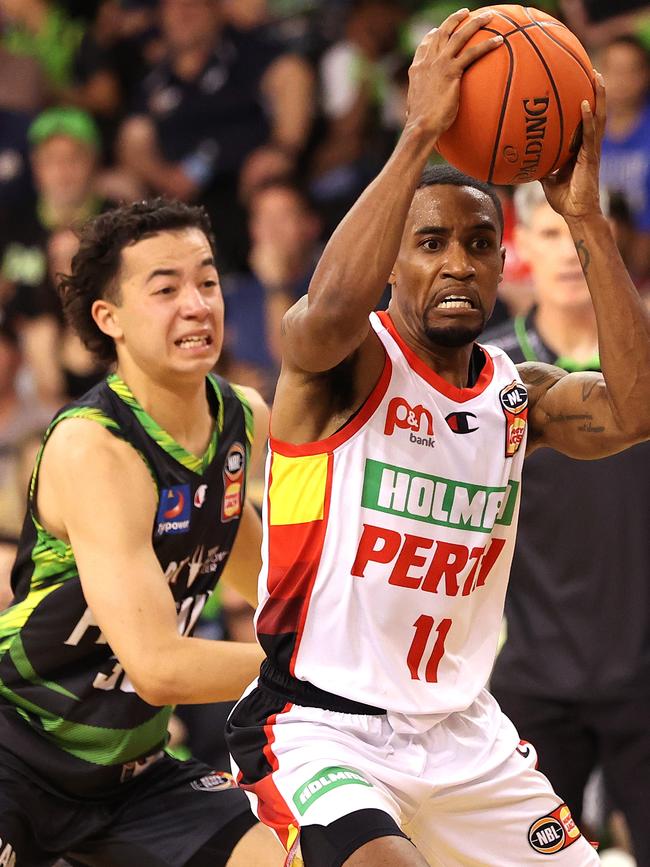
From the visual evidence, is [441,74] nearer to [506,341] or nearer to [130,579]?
[130,579]

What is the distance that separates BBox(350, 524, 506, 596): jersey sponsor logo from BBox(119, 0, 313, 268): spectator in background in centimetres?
572

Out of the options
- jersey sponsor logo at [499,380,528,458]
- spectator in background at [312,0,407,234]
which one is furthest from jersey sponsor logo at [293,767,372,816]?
spectator in background at [312,0,407,234]

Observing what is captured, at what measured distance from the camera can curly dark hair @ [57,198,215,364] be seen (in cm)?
419

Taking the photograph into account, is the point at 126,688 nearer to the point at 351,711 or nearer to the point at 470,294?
the point at 351,711

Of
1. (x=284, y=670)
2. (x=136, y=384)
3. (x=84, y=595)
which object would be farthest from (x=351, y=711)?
(x=136, y=384)

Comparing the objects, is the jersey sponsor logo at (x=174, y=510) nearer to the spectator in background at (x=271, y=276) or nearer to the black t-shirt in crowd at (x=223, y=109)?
the spectator in background at (x=271, y=276)

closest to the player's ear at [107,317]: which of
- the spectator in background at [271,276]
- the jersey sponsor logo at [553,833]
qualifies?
the jersey sponsor logo at [553,833]

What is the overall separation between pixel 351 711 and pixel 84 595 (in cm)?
97

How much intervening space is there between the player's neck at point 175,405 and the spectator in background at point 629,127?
385 centimetres

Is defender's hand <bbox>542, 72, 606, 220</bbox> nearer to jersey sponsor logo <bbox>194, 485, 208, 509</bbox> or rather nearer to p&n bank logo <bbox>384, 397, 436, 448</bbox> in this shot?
p&n bank logo <bbox>384, 397, 436, 448</bbox>

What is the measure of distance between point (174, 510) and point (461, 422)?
969mm

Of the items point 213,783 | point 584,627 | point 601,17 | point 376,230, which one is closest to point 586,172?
point 376,230

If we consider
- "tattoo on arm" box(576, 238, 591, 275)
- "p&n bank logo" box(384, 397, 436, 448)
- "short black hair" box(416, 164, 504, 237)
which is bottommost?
"p&n bank logo" box(384, 397, 436, 448)

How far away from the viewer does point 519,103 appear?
309cm
